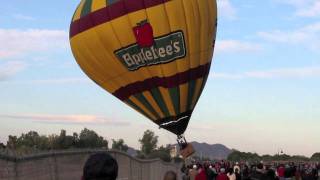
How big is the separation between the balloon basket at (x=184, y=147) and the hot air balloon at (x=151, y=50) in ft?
0.33

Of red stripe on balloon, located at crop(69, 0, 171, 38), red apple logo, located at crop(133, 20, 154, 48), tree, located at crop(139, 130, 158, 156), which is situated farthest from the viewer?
tree, located at crop(139, 130, 158, 156)

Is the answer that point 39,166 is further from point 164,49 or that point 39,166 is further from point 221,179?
point 164,49

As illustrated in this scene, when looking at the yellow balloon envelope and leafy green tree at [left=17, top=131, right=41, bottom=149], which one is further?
leafy green tree at [left=17, top=131, right=41, bottom=149]

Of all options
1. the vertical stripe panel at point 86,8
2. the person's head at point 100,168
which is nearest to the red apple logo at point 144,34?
the vertical stripe panel at point 86,8

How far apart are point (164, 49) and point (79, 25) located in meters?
3.76

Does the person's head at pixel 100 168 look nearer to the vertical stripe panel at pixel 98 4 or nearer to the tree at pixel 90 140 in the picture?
the vertical stripe panel at pixel 98 4

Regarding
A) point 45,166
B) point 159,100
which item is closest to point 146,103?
point 159,100

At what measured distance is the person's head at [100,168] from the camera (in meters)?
4.11

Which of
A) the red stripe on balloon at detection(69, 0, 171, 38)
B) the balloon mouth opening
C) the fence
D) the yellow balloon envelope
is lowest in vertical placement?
the fence

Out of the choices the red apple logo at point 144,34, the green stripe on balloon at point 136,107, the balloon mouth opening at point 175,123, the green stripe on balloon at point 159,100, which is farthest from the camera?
the green stripe on balloon at point 136,107

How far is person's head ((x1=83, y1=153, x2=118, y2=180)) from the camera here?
4.11 metres

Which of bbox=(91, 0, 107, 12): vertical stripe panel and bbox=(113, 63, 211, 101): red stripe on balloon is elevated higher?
bbox=(91, 0, 107, 12): vertical stripe panel

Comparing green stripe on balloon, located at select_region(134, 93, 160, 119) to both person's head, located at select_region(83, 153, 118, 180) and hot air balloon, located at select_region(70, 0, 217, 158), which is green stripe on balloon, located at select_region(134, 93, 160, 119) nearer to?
hot air balloon, located at select_region(70, 0, 217, 158)

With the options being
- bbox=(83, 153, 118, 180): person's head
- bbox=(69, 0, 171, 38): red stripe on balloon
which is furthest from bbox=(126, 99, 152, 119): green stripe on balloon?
bbox=(83, 153, 118, 180): person's head
